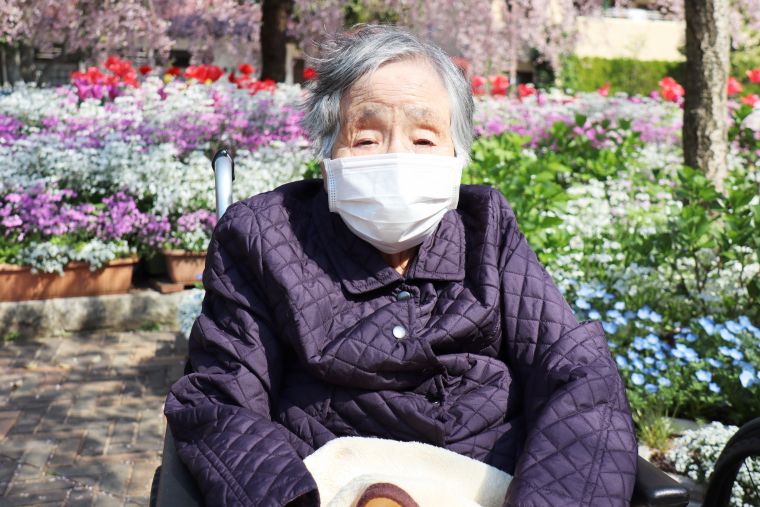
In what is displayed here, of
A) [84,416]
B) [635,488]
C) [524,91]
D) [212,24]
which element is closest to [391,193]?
[635,488]

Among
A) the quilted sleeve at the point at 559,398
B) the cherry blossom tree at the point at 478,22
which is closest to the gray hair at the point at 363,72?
the quilted sleeve at the point at 559,398

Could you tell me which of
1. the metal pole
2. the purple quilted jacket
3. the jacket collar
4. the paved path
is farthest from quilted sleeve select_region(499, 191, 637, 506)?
the paved path

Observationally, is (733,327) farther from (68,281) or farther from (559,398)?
(68,281)

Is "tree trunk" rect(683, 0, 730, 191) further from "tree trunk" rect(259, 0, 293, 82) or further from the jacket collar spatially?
"tree trunk" rect(259, 0, 293, 82)

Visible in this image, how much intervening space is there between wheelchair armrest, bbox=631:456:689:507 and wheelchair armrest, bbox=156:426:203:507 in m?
0.87

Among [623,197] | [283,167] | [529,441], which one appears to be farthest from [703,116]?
[529,441]

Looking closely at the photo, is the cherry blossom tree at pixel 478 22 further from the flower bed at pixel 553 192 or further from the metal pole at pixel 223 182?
the metal pole at pixel 223 182

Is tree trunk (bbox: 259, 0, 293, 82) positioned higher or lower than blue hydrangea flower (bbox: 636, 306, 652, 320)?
higher

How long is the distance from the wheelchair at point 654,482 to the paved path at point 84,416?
64.1 inches

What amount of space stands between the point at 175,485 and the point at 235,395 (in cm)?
25

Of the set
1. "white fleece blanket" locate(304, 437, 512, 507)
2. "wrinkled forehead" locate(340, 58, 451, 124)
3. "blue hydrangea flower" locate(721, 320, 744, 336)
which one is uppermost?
"wrinkled forehead" locate(340, 58, 451, 124)

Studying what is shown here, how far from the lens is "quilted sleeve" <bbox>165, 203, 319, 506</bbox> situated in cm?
162

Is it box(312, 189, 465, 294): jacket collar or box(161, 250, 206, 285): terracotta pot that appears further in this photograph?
box(161, 250, 206, 285): terracotta pot

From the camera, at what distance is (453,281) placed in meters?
2.04
